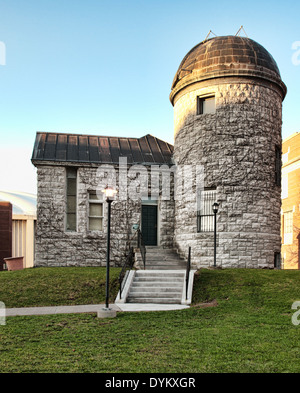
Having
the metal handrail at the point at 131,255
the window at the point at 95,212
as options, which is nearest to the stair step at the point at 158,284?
the metal handrail at the point at 131,255

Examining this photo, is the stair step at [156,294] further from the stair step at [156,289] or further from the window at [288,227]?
the window at [288,227]

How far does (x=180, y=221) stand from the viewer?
17422 mm

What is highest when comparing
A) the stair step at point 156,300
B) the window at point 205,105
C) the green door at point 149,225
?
the window at point 205,105

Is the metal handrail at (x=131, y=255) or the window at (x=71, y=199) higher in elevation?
the window at (x=71, y=199)

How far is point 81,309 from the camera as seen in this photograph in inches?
415

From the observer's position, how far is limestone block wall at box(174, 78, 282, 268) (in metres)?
15.8

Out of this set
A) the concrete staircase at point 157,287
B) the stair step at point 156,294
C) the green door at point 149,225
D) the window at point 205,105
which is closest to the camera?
the concrete staircase at point 157,287

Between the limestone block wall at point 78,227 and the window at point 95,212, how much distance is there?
0.89 ft

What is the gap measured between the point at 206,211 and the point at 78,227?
5.69m

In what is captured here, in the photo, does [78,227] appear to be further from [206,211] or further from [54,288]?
[206,211]

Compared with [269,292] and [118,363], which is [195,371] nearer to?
[118,363]

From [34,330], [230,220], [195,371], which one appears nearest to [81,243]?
[230,220]

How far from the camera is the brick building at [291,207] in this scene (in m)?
26.8
